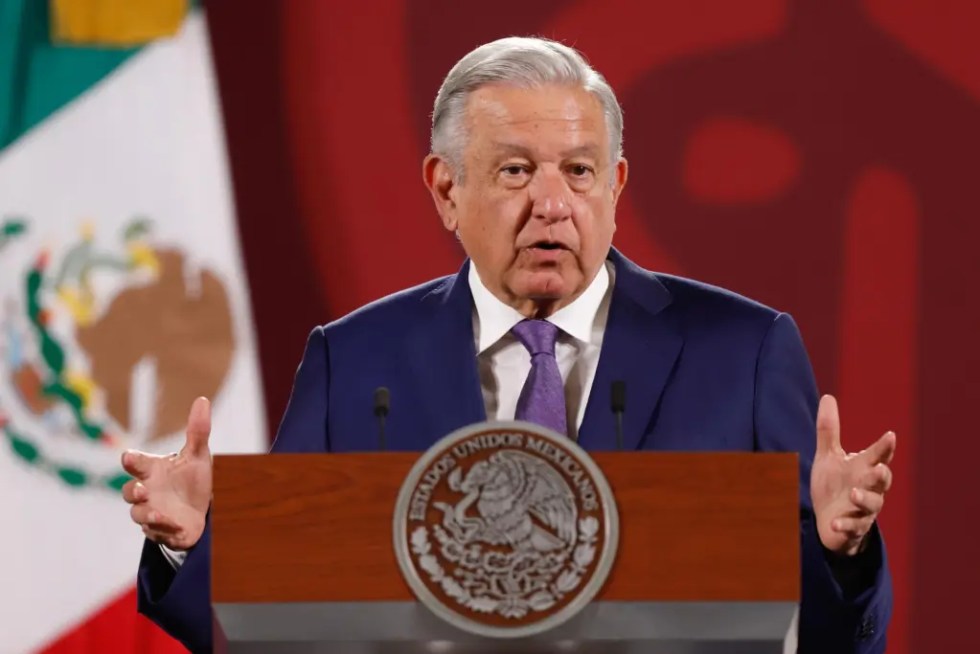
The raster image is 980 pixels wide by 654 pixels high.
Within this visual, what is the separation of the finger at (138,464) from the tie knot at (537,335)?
0.59 m

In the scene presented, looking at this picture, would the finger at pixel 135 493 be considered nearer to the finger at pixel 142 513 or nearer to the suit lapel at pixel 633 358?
the finger at pixel 142 513

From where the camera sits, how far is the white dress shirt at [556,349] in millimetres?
2113

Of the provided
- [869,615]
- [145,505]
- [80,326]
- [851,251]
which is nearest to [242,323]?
[80,326]

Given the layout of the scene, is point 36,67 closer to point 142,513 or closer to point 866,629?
point 142,513

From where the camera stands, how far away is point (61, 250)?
3.34 meters

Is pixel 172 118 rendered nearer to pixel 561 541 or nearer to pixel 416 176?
pixel 416 176

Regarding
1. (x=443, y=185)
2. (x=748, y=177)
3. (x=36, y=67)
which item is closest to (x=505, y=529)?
(x=443, y=185)

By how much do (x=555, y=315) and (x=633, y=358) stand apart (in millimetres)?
157

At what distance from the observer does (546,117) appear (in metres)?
2.12

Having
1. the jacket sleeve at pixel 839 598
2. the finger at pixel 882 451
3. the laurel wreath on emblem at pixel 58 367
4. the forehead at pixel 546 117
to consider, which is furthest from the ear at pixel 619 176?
the laurel wreath on emblem at pixel 58 367

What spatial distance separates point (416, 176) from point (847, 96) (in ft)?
3.10

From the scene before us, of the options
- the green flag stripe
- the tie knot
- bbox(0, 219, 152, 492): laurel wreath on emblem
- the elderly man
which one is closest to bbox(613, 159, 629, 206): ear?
the elderly man

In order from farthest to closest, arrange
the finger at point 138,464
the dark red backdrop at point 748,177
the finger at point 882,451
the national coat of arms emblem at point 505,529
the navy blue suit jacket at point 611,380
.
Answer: the dark red backdrop at point 748,177 < the navy blue suit jacket at point 611,380 < the finger at point 138,464 < the finger at point 882,451 < the national coat of arms emblem at point 505,529

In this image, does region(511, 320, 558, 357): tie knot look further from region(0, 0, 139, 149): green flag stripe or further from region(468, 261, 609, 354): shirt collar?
region(0, 0, 139, 149): green flag stripe
